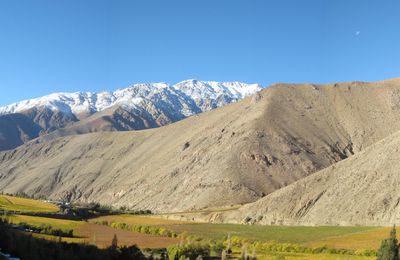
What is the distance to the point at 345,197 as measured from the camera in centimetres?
8225

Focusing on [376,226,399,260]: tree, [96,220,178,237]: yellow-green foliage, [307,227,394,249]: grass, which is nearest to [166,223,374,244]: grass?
[307,227,394,249]: grass

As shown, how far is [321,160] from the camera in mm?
129375

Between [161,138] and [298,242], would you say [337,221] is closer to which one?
[298,242]

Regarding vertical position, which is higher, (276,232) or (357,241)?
(276,232)

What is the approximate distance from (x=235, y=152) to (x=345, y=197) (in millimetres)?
47479

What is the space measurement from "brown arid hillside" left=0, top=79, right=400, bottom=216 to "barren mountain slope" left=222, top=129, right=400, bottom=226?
5.21ft

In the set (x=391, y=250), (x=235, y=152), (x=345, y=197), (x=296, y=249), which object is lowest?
(x=391, y=250)

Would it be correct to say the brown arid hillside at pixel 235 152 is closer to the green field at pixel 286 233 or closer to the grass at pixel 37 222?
the green field at pixel 286 233

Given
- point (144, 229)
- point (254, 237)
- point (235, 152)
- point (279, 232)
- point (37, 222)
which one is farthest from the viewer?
point (235, 152)

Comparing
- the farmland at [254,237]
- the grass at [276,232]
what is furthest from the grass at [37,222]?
the grass at [276,232]

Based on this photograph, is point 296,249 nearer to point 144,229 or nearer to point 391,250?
point 391,250

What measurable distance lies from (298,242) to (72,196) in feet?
377

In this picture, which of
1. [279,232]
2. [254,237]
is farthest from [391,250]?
[279,232]

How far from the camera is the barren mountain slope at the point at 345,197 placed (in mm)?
77312
